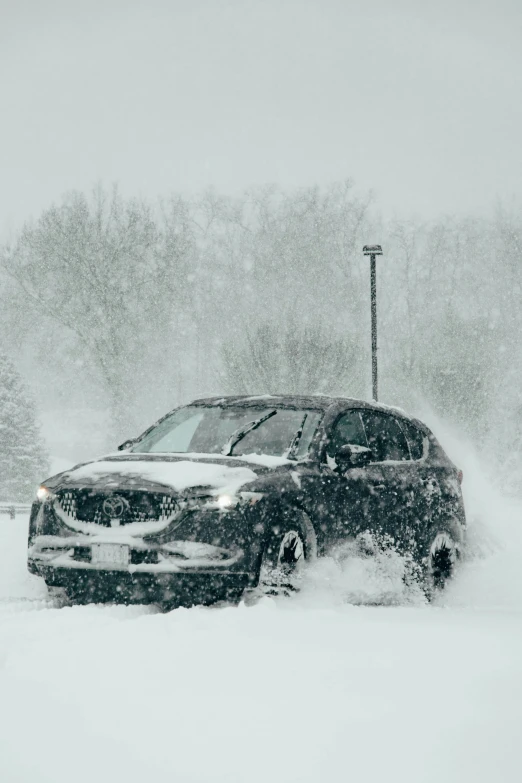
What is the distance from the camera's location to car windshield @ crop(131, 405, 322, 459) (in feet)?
26.9

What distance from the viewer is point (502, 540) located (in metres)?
10.6

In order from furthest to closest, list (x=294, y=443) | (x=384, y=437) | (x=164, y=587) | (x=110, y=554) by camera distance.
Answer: (x=384, y=437) → (x=294, y=443) → (x=110, y=554) → (x=164, y=587)

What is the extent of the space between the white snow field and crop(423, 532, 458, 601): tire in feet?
5.86

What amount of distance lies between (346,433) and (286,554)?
1.63 meters

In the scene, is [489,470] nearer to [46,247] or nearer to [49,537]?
[46,247]

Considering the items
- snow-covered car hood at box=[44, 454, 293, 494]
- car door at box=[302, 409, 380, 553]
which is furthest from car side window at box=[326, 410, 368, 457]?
snow-covered car hood at box=[44, 454, 293, 494]

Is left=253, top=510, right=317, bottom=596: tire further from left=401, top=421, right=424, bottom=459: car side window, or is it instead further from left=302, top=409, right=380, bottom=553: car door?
left=401, top=421, right=424, bottom=459: car side window

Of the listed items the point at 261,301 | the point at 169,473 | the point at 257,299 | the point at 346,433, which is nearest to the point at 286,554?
the point at 169,473

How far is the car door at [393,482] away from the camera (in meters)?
8.55

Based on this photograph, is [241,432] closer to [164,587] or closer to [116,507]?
[116,507]

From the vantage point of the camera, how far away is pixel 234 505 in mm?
7027

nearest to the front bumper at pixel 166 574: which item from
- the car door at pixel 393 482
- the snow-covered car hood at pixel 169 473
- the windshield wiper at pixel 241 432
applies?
the snow-covered car hood at pixel 169 473

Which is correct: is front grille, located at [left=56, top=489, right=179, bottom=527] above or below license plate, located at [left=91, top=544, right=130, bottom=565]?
above

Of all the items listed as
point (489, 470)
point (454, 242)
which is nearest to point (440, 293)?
point (454, 242)
